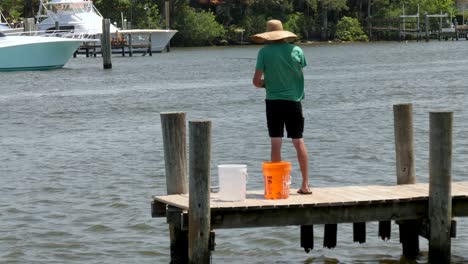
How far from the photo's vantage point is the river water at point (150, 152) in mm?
15547

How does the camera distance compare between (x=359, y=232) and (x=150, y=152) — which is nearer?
(x=359, y=232)

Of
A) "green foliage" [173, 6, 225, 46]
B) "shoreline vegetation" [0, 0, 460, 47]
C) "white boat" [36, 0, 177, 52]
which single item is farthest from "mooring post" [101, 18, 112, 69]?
"green foliage" [173, 6, 225, 46]

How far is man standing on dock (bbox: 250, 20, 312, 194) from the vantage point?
13.4 meters

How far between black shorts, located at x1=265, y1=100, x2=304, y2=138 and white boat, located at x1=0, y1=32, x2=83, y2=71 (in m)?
52.6

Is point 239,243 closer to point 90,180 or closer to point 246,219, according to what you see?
Answer: point 246,219

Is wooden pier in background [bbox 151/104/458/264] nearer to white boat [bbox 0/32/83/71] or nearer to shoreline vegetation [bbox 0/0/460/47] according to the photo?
white boat [bbox 0/32/83/71]

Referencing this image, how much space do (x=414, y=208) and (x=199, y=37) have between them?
122 metres

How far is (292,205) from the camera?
493 inches

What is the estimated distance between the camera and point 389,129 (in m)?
30.8

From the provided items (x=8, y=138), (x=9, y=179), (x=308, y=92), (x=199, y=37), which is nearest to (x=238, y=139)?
(x=8, y=138)

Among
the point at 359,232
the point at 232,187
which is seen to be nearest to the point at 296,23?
the point at 359,232

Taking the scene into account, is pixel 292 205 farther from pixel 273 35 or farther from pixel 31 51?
pixel 31 51

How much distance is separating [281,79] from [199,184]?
6.05 ft

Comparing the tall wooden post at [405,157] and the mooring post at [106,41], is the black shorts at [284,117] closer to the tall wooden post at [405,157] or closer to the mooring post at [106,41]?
the tall wooden post at [405,157]
